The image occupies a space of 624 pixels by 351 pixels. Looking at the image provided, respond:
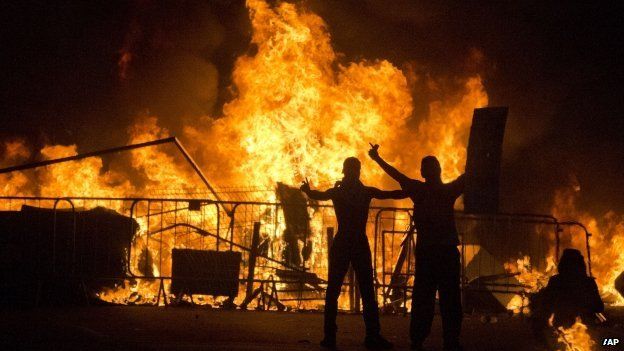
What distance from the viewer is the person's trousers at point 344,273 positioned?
858 centimetres

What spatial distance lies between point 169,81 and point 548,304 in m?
15.2

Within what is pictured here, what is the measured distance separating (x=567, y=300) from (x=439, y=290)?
185 cm

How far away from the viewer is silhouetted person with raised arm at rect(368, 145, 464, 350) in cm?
830

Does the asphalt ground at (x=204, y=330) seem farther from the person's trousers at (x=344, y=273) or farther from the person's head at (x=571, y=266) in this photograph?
the person's head at (x=571, y=266)

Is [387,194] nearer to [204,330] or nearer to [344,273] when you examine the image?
[344,273]

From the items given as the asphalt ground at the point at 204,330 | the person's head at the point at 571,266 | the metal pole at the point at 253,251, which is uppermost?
the metal pole at the point at 253,251

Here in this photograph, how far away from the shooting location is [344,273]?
856 cm

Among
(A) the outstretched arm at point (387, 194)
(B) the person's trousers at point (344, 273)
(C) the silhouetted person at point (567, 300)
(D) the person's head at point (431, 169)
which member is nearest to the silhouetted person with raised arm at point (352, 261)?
(B) the person's trousers at point (344, 273)

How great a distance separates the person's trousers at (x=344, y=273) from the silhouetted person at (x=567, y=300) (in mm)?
2124

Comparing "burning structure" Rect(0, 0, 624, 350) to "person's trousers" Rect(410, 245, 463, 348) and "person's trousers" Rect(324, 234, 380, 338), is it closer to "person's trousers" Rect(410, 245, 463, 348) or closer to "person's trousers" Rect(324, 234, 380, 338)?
"person's trousers" Rect(324, 234, 380, 338)

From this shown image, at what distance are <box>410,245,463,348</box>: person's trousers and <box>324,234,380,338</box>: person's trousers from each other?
0.46m

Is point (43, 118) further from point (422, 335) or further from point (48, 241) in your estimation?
point (422, 335)

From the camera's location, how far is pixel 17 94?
22.3m

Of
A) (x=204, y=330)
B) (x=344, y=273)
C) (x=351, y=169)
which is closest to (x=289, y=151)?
(x=204, y=330)
